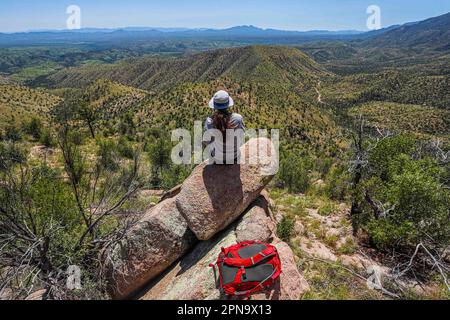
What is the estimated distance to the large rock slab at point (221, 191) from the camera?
303 inches

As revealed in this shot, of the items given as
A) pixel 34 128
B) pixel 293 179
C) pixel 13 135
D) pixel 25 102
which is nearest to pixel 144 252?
pixel 13 135

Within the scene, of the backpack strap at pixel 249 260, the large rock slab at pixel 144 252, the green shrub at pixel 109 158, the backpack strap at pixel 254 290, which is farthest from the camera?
the green shrub at pixel 109 158

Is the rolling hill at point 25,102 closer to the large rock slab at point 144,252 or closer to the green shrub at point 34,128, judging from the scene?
the green shrub at point 34,128

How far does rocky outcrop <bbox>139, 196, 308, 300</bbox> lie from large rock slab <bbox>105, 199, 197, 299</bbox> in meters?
0.40

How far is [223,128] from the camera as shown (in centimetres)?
746

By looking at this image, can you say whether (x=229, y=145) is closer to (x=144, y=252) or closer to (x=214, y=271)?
(x=214, y=271)

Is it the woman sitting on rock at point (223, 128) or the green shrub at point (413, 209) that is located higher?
the woman sitting on rock at point (223, 128)

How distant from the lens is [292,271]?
6.91 meters

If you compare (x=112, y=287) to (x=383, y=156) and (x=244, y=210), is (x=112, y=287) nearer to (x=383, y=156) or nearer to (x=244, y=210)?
(x=244, y=210)

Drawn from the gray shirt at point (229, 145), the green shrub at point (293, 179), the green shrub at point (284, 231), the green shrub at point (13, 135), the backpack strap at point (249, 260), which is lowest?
the green shrub at point (293, 179)

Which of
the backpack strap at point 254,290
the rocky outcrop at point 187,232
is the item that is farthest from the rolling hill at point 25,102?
the backpack strap at point 254,290

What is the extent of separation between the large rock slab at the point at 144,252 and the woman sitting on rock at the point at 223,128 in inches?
88.5

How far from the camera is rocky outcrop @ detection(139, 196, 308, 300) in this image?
643 cm
